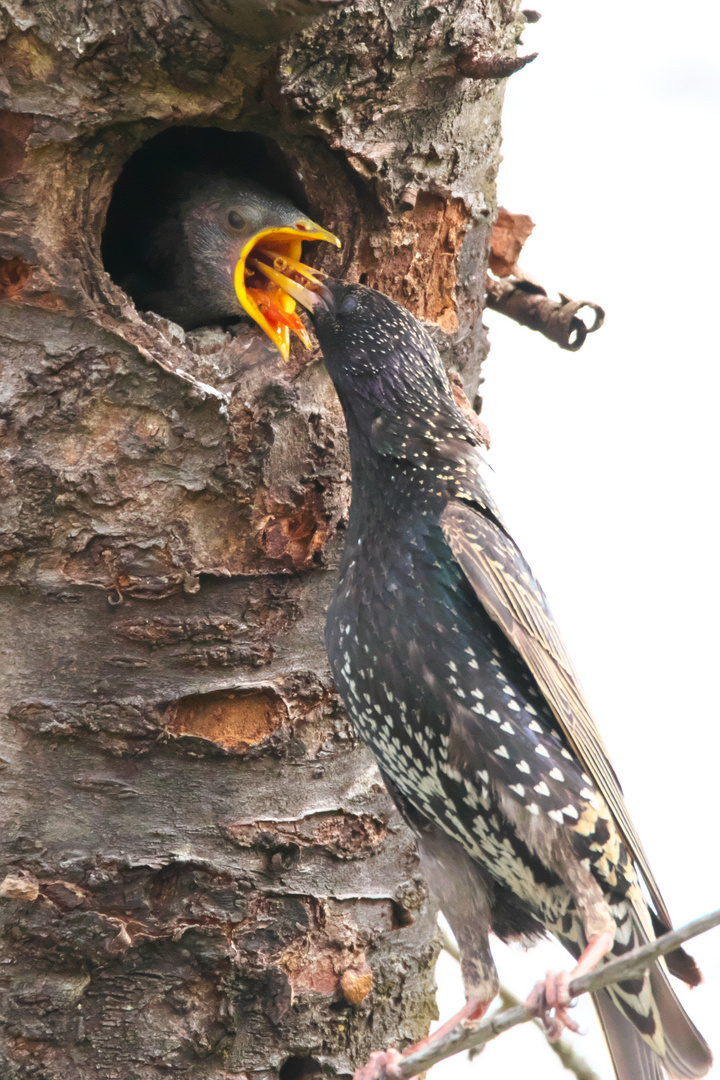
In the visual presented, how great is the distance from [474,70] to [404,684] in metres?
1.35

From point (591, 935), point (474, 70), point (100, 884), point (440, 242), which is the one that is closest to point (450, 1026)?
point (591, 935)

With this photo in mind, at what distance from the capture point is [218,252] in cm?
317

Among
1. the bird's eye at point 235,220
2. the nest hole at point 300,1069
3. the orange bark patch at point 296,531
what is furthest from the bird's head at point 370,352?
the nest hole at point 300,1069

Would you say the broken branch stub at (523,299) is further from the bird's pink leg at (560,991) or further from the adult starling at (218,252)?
the bird's pink leg at (560,991)

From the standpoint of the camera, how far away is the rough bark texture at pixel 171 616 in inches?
82.8

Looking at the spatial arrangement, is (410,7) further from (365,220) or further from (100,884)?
(100,884)

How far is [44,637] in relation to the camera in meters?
2.19

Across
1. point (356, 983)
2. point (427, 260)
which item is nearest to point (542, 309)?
point (427, 260)

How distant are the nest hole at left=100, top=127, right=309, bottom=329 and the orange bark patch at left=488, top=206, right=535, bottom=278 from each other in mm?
627

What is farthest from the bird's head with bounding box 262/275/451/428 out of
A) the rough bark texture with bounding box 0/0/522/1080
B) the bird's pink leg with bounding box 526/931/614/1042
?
the bird's pink leg with bounding box 526/931/614/1042

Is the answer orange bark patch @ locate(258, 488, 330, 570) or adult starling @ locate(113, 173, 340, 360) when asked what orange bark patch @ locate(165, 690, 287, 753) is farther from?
adult starling @ locate(113, 173, 340, 360)

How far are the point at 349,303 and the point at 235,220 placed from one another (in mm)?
911

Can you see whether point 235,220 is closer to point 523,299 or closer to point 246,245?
point 246,245

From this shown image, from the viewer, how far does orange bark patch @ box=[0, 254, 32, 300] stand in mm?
2199
